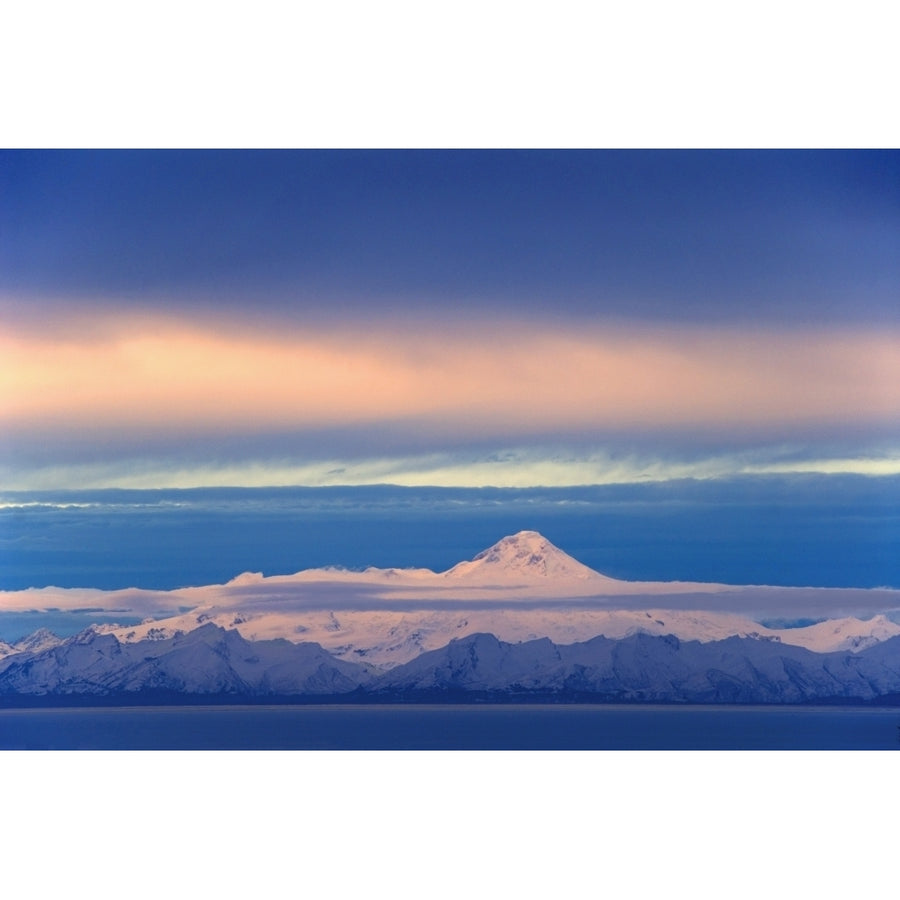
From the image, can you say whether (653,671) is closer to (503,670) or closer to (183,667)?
(503,670)

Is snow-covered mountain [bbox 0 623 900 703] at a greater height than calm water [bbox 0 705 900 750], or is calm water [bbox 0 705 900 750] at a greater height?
snow-covered mountain [bbox 0 623 900 703]

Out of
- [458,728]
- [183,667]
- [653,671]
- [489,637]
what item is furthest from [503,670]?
[183,667]

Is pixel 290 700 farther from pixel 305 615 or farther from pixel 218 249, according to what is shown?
pixel 218 249

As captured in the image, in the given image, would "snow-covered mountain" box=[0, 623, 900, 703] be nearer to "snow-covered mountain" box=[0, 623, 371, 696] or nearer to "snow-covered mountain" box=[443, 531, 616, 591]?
"snow-covered mountain" box=[0, 623, 371, 696]

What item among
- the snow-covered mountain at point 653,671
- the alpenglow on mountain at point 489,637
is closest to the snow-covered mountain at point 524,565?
the alpenglow on mountain at point 489,637

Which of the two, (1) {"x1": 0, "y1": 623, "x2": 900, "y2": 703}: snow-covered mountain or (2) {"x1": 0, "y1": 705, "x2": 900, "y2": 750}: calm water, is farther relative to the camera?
(1) {"x1": 0, "y1": 623, "x2": 900, "y2": 703}: snow-covered mountain

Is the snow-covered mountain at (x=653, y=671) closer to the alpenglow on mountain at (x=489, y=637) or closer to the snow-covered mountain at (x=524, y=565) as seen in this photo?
the alpenglow on mountain at (x=489, y=637)

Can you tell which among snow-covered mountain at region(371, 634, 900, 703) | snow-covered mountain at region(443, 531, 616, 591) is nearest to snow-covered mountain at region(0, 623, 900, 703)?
snow-covered mountain at region(371, 634, 900, 703)
